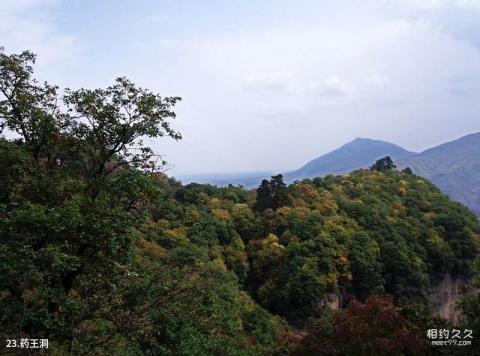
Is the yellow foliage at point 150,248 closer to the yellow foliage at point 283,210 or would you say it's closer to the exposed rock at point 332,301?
the exposed rock at point 332,301

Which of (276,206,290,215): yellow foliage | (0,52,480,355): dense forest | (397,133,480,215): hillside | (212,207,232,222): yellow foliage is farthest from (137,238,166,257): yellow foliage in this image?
(397,133,480,215): hillside

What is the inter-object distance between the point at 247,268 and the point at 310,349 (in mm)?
17661

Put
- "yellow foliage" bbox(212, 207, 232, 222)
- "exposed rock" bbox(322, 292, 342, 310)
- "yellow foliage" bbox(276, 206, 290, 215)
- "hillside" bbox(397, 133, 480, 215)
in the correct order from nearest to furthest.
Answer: "exposed rock" bbox(322, 292, 342, 310) < "yellow foliage" bbox(212, 207, 232, 222) < "yellow foliage" bbox(276, 206, 290, 215) < "hillside" bbox(397, 133, 480, 215)

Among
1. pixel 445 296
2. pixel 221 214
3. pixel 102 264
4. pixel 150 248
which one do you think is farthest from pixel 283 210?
pixel 102 264

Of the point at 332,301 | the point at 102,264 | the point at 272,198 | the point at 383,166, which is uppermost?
the point at 383,166

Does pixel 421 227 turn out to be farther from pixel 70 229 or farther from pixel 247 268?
pixel 70 229

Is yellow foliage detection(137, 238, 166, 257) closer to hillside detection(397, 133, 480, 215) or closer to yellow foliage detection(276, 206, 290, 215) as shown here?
yellow foliage detection(276, 206, 290, 215)

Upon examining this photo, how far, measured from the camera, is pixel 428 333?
8.96m

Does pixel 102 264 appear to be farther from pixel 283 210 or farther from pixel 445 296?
pixel 445 296

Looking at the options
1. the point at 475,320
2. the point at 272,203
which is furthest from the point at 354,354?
the point at 272,203

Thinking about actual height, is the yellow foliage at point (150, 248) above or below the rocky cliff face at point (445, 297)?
above

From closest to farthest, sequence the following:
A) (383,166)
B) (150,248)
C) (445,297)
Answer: (150,248)
(445,297)
(383,166)

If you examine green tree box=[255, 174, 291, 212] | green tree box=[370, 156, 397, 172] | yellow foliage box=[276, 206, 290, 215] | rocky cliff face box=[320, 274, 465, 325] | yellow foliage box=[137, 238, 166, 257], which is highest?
green tree box=[370, 156, 397, 172]

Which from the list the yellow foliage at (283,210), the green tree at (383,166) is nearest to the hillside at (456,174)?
the green tree at (383,166)
